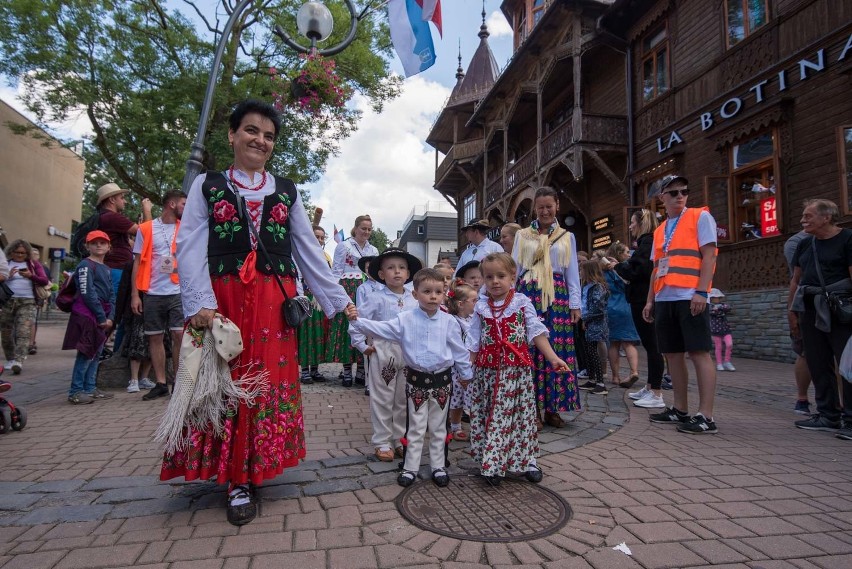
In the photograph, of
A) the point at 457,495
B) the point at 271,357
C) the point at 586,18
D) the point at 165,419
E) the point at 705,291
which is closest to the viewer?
the point at 165,419

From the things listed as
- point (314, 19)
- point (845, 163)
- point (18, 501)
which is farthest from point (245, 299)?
point (845, 163)

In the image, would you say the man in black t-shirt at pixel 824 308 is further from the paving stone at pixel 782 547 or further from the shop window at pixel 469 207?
the shop window at pixel 469 207

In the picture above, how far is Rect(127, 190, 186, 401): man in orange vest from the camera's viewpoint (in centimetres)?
537

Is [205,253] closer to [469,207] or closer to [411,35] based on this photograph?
[411,35]

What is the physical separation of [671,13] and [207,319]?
14751mm

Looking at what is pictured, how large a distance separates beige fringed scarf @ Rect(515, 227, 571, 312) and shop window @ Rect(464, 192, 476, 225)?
24.1 metres

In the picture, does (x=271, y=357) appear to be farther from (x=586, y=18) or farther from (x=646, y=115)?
(x=586, y=18)

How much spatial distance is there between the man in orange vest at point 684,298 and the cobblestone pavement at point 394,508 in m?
0.26

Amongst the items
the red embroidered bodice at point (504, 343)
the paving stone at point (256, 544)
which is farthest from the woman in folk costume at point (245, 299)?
the red embroidered bodice at point (504, 343)

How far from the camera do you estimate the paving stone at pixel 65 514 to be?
7.98ft

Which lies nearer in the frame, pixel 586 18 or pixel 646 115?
pixel 646 115

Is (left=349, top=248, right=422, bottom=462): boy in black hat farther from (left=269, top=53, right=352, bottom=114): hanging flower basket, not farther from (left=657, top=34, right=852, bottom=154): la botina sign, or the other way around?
(left=657, top=34, right=852, bottom=154): la botina sign

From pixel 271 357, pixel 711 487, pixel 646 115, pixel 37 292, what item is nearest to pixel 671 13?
pixel 646 115

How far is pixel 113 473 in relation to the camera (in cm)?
308
